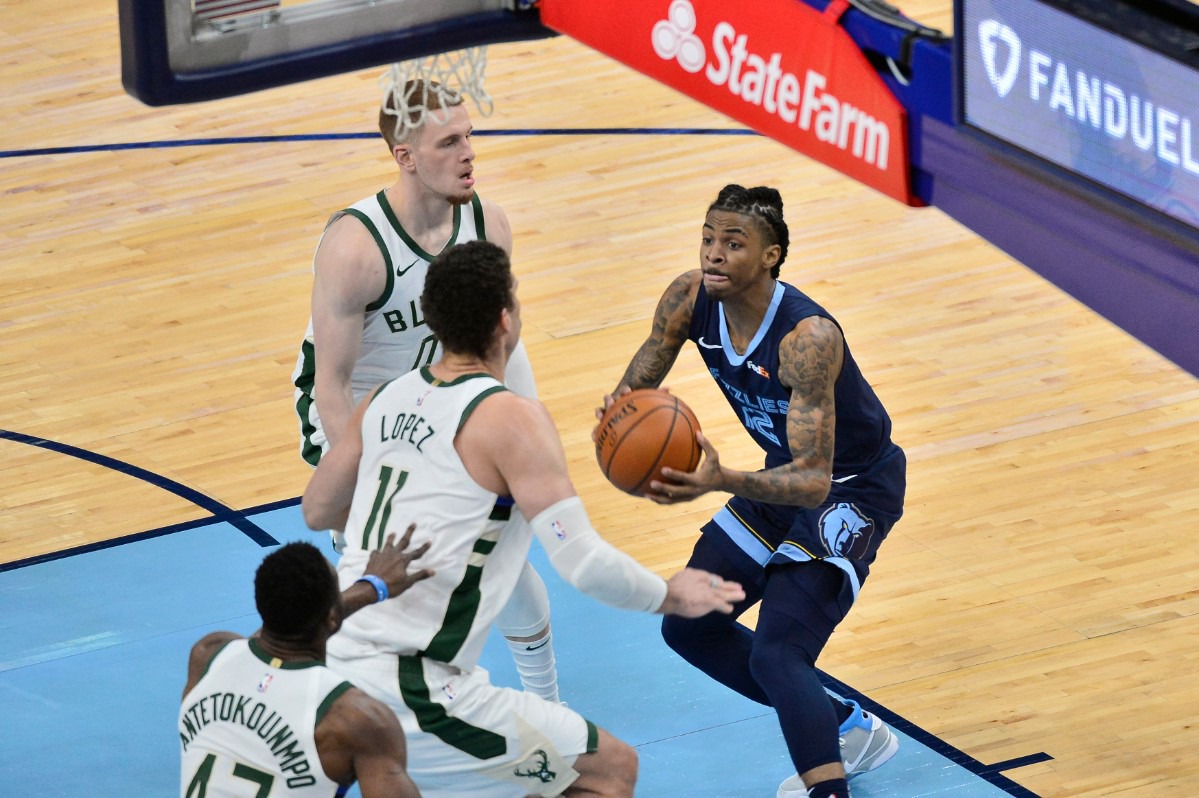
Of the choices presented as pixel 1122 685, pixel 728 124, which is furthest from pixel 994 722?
pixel 728 124

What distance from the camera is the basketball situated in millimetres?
5191

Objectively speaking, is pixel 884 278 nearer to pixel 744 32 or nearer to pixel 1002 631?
pixel 1002 631

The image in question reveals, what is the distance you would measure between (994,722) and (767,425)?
1412 millimetres

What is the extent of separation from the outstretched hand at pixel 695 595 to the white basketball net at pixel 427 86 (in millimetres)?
1814

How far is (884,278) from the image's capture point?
1015 centimetres

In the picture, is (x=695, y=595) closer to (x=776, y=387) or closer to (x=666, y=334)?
(x=776, y=387)

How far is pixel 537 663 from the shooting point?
19.4 feet

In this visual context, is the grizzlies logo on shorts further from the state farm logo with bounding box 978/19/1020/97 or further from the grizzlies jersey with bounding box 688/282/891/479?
the state farm logo with bounding box 978/19/1020/97

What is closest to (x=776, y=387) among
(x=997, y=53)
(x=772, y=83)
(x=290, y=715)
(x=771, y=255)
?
(x=771, y=255)

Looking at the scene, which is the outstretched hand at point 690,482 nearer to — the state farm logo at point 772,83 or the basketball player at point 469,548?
the basketball player at point 469,548

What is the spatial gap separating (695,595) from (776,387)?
110 cm

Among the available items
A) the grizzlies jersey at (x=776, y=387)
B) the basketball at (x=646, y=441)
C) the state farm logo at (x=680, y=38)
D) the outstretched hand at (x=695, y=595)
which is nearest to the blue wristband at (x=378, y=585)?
the outstretched hand at (x=695, y=595)

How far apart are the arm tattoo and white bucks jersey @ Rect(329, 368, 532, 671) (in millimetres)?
1368

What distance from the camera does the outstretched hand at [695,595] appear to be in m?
4.67
